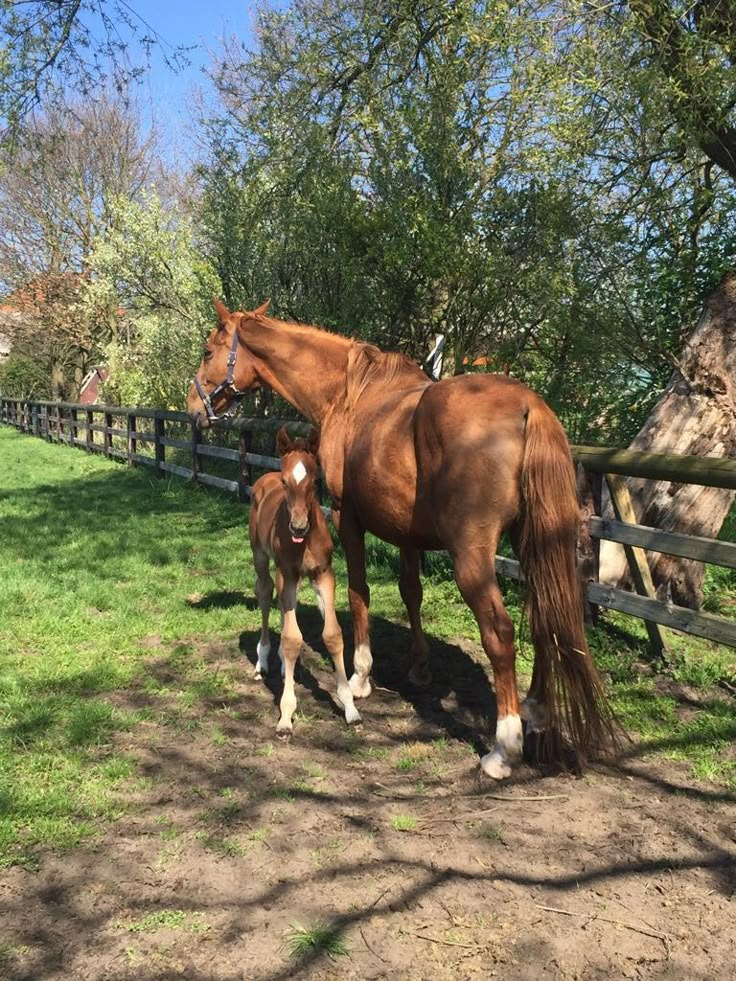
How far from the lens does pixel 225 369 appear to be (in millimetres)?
5492

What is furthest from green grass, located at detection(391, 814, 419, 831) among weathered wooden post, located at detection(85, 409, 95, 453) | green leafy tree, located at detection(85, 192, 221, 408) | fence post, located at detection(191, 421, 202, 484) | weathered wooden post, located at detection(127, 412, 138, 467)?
weathered wooden post, located at detection(85, 409, 95, 453)

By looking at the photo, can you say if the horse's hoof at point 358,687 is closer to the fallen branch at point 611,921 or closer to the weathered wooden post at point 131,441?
the fallen branch at point 611,921

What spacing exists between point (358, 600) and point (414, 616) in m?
0.46

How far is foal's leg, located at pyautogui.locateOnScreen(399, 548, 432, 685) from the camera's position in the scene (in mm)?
4562

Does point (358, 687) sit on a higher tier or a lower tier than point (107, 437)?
lower

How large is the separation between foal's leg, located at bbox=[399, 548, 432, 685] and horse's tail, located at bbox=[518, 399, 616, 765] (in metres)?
1.23

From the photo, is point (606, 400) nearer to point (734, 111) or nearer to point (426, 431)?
point (734, 111)

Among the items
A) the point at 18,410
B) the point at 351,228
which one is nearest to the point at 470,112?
the point at 351,228

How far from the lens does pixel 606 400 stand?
8.43 metres

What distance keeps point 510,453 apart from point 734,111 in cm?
586

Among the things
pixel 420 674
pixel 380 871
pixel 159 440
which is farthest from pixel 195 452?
pixel 380 871

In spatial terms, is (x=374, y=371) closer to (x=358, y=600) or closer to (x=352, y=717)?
(x=358, y=600)

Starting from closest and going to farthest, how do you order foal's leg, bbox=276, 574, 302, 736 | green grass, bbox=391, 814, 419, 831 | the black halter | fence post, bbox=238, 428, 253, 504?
green grass, bbox=391, 814, 419, 831 → foal's leg, bbox=276, 574, 302, 736 → the black halter → fence post, bbox=238, 428, 253, 504

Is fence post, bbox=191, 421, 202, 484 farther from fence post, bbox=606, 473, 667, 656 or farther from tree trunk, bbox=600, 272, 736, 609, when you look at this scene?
fence post, bbox=606, 473, 667, 656
